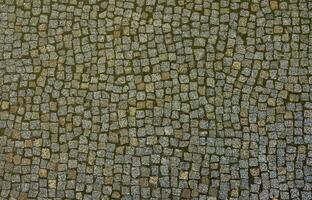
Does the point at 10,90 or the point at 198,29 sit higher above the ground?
the point at 198,29

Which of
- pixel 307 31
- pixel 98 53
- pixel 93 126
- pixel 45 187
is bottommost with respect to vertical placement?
pixel 45 187

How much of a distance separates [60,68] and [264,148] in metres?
2.39

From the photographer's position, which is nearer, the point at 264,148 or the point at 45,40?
the point at 264,148

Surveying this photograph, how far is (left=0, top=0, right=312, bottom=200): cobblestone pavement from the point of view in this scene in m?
5.96

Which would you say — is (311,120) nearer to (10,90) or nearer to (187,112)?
(187,112)

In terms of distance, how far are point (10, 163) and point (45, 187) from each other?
18.4 inches

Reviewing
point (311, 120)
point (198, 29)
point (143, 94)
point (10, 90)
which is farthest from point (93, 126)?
point (311, 120)

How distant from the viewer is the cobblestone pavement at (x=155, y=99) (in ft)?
19.5

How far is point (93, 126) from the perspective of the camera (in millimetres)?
6168

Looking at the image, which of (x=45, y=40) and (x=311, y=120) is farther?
(x=45, y=40)

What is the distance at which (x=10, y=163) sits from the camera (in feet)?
20.0

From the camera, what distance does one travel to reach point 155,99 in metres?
6.23

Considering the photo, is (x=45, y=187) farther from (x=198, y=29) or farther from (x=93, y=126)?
(x=198, y=29)

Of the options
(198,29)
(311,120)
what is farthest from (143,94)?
(311,120)
